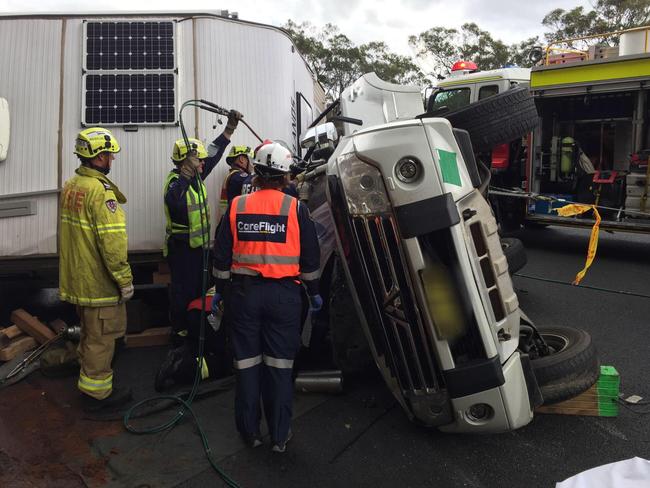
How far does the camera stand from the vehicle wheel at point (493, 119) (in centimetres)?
308

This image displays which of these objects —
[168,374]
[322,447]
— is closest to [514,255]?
[322,447]

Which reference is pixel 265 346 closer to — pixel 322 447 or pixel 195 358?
pixel 322 447

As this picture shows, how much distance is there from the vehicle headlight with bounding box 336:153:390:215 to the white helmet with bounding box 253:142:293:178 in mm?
499

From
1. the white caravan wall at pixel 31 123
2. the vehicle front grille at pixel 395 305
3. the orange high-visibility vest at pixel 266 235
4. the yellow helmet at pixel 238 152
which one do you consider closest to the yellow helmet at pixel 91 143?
the white caravan wall at pixel 31 123

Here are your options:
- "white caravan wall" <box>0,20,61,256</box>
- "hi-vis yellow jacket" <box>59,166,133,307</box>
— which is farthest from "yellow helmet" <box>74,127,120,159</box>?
"white caravan wall" <box>0,20,61,256</box>

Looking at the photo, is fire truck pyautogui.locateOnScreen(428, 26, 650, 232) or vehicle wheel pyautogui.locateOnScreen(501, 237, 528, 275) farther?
fire truck pyautogui.locateOnScreen(428, 26, 650, 232)

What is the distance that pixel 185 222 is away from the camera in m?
4.43

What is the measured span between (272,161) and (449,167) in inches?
40.8

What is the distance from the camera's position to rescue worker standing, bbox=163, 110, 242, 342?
4.36 meters

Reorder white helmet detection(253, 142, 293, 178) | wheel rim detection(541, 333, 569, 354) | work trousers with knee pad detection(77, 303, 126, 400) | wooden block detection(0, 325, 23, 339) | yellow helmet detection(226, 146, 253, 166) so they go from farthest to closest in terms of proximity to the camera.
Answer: yellow helmet detection(226, 146, 253, 166) → wooden block detection(0, 325, 23, 339) → work trousers with knee pad detection(77, 303, 126, 400) → wheel rim detection(541, 333, 569, 354) → white helmet detection(253, 142, 293, 178)

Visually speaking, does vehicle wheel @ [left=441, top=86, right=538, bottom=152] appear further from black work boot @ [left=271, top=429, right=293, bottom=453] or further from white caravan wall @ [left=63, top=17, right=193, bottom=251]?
white caravan wall @ [left=63, top=17, right=193, bottom=251]

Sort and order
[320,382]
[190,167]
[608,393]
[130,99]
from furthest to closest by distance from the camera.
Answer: [130,99] < [190,167] < [320,382] < [608,393]

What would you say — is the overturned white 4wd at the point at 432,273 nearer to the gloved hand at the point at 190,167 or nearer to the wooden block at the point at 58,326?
the gloved hand at the point at 190,167

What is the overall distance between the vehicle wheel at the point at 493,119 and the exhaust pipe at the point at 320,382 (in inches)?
69.5
